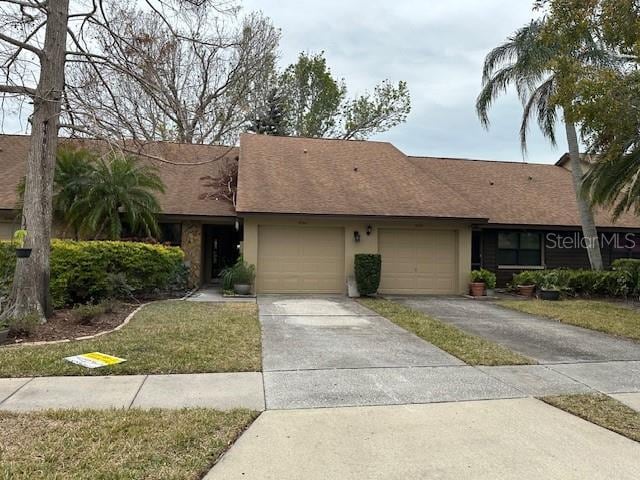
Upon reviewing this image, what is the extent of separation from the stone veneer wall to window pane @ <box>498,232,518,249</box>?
10.0 m

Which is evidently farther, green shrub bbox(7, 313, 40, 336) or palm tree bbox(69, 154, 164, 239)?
palm tree bbox(69, 154, 164, 239)

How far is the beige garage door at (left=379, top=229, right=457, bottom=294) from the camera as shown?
48.8ft

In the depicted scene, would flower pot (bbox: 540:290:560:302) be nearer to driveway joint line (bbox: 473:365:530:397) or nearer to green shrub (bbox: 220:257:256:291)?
green shrub (bbox: 220:257:256:291)

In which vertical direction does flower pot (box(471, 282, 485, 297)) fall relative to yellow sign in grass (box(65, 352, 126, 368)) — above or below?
above

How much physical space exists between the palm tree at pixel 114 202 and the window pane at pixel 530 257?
12.1 metres

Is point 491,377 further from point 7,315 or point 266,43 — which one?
point 266,43

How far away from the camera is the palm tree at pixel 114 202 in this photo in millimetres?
12617

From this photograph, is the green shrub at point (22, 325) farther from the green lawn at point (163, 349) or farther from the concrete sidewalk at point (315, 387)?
the concrete sidewalk at point (315, 387)

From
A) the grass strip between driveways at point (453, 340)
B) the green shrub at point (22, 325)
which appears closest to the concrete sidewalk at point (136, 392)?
the green shrub at point (22, 325)

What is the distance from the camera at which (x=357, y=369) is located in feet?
19.5

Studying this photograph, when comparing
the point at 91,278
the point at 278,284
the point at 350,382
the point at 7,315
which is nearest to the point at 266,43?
the point at 278,284

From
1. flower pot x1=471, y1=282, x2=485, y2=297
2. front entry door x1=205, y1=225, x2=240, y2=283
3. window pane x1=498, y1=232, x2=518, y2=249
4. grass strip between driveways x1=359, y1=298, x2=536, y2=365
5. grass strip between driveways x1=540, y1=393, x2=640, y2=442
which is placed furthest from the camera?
front entry door x1=205, y1=225, x2=240, y2=283

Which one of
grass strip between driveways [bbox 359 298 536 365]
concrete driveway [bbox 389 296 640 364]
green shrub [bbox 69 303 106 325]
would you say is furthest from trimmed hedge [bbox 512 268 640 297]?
green shrub [bbox 69 303 106 325]

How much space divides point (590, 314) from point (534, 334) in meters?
3.33
